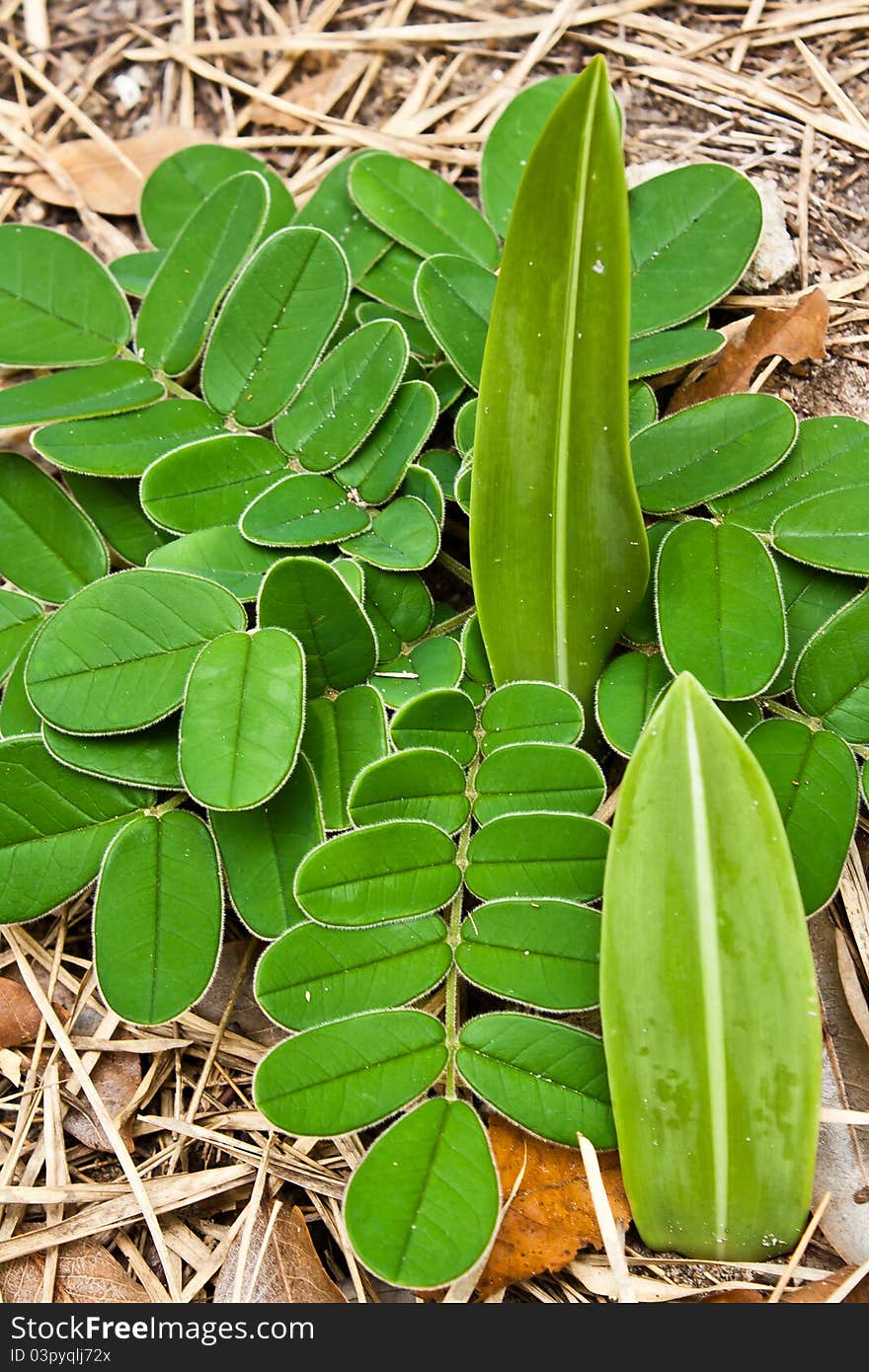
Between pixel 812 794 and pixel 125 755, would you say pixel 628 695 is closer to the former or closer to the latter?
pixel 812 794

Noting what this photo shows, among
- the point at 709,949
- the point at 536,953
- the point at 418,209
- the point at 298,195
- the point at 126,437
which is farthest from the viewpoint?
the point at 298,195

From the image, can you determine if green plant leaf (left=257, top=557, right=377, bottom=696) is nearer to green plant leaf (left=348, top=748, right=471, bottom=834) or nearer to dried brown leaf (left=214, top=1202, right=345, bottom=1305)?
green plant leaf (left=348, top=748, right=471, bottom=834)

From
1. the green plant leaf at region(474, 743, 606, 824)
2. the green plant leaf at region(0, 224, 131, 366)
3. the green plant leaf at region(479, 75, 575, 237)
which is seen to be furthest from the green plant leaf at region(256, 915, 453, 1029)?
the green plant leaf at region(479, 75, 575, 237)

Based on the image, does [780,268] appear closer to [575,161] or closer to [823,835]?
[575,161]

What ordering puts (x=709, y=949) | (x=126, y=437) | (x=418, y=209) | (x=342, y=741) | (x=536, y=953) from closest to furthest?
(x=709, y=949)
(x=536, y=953)
(x=342, y=741)
(x=126, y=437)
(x=418, y=209)

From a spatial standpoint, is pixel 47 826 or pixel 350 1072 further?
pixel 47 826

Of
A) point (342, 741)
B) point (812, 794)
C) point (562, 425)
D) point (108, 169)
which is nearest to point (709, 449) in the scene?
point (562, 425)

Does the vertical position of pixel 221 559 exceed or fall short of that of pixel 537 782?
it exceeds it
